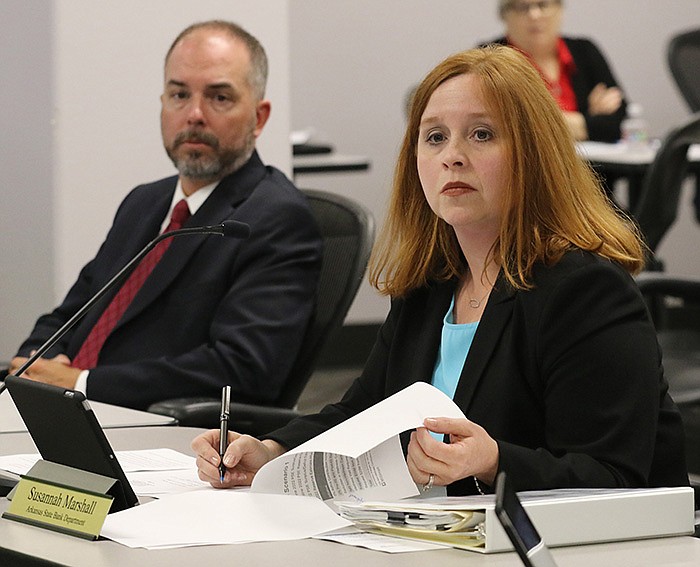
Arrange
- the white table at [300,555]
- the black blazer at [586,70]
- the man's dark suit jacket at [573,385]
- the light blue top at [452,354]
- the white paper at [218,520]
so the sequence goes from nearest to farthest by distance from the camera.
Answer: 1. the white table at [300,555]
2. the white paper at [218,520]
3. the man's dark suit jacket at [573,385]
4. the light blue top at [452,354]
5. the black blazer at [586,70]

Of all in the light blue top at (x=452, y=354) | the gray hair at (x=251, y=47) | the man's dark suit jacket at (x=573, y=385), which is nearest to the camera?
the man's dark suit jacket at (x=573, y=385)

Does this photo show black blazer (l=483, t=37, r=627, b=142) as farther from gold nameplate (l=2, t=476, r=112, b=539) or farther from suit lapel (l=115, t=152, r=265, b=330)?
gold nameplate (l=2, t=476, r=112, b=539)

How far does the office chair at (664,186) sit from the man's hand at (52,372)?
54.1 inches

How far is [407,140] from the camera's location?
6.92 feet

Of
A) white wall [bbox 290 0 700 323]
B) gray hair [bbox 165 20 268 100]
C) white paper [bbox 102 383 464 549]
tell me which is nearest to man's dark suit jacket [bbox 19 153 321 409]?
gray hair [bbox 165 20 268 100]

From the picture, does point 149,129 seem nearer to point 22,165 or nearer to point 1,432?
point 22,165

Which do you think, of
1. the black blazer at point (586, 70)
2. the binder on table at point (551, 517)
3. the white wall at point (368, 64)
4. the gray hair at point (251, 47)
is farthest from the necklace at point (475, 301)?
the black blazer at point (586, 70)

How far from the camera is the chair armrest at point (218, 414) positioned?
2570 mm

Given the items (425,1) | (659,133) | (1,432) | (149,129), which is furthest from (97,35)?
(659,133)

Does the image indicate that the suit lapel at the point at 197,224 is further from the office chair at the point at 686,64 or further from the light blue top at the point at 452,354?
the office chair at the point at 686,64

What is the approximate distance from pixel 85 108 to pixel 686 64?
150 inches

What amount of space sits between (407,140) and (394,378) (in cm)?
37

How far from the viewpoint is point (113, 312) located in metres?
3.06

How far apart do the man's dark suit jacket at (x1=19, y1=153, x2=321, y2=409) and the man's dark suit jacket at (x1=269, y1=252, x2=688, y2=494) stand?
2.86 ft
